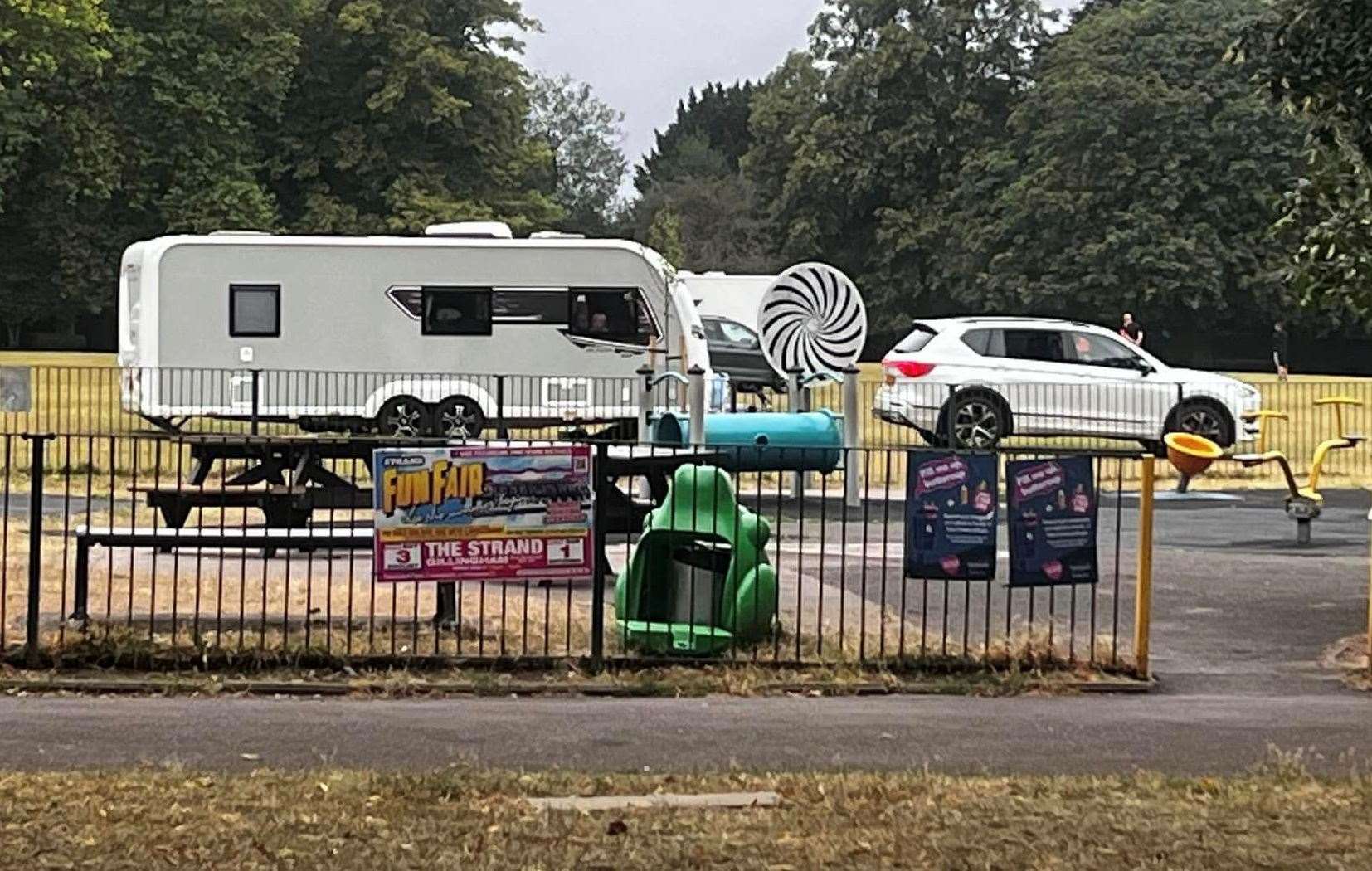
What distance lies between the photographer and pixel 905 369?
25.6m

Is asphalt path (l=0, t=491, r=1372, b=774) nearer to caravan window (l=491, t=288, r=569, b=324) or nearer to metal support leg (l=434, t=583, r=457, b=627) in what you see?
metal support leg (l=434, t=583, r=457, b=627)

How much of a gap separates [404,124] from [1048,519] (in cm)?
5240

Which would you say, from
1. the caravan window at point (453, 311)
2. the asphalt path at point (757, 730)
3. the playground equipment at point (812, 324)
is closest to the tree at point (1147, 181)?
the caravan window at point (453, 311)

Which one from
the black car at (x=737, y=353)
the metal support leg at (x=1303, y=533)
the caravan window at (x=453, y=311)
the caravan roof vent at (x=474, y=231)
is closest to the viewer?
the metal support leg at (x=1303, y=533)

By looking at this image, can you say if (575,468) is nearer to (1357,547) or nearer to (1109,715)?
(1109,715)

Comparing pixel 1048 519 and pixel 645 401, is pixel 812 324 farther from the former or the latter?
pixel 1048 519

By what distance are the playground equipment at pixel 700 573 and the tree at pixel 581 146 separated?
9027cm

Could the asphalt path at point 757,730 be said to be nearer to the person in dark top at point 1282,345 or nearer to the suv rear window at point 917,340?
the suv rear window at point 917,340

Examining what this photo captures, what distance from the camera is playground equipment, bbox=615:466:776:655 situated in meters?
10.5

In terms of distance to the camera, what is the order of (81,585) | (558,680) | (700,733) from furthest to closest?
(81,585) → (558,680) → (700,733)

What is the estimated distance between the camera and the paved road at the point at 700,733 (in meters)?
7.69

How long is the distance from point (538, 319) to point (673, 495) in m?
15.0

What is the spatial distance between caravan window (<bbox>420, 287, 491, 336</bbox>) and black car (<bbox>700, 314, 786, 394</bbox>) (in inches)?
287

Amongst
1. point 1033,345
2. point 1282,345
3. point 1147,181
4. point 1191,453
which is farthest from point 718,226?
point 1191,453
